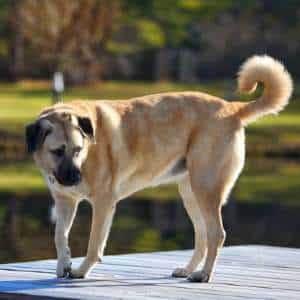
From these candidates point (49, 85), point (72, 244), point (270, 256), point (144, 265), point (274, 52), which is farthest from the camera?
point (274, 52)

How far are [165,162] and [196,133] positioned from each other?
0.26 metres

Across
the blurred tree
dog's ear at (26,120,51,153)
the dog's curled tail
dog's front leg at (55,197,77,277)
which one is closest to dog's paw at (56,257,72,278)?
dog's front leg at (55,197,77,277)

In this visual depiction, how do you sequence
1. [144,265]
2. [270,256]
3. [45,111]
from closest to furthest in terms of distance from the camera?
[45,111] < [144,265] < [270,256]

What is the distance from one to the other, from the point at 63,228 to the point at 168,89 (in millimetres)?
32384

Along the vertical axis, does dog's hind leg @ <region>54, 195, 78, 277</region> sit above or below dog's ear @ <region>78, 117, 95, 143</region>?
below

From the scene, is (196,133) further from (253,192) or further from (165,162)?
(253,192)

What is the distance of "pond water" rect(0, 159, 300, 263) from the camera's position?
16484 mm

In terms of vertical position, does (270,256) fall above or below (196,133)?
below

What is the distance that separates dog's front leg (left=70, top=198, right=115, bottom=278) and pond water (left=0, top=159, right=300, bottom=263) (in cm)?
638

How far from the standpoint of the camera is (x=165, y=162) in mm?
8242

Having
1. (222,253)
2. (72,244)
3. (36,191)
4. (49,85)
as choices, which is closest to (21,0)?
(49,85)

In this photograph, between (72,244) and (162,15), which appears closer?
(72,244)

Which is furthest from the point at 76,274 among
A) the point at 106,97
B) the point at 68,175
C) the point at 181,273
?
the point at 106,97

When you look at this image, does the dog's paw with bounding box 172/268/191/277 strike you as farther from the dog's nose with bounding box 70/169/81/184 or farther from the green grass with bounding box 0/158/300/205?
the green grass with bounding box 0/158/300/205
